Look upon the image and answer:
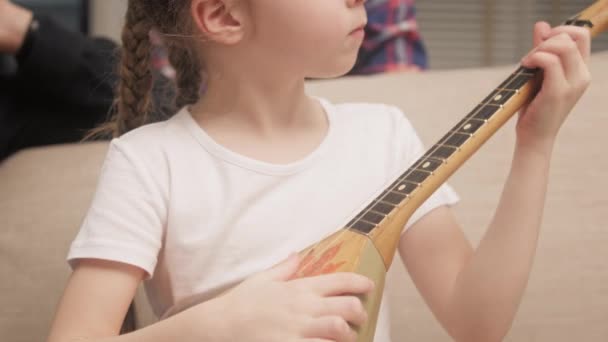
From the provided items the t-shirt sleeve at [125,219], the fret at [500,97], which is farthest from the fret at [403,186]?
the t-shirt sleeve at [125,219]

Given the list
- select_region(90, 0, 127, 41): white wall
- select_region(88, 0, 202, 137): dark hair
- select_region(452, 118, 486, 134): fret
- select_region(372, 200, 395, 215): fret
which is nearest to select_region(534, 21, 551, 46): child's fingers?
select_region(452, 118, 486, 134): fret

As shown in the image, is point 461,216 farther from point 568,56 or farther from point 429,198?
point 568,56

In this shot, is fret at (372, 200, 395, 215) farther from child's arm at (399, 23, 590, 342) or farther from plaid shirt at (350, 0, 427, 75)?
plaid shirt at (350, 0, 427, 75)

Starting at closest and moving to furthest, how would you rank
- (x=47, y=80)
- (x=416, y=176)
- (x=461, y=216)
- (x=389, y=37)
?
(x=416, y=176), (x=461, y=216), (x=47, y=80), (x=389, y=37)

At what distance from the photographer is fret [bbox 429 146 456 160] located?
67cm

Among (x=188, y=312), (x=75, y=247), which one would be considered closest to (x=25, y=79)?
(x=75, y=247)

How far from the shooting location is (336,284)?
59 cm

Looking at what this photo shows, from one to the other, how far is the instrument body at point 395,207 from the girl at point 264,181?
0.03 metres

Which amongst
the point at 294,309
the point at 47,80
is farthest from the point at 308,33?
the point at 47,80

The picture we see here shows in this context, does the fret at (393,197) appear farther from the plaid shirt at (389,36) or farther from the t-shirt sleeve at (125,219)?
the plaid shirt at (389,36)

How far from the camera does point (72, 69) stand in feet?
4.56

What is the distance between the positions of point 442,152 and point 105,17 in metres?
1.55

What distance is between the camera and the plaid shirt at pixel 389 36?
5.50 feet

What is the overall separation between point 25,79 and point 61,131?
0.39ft
